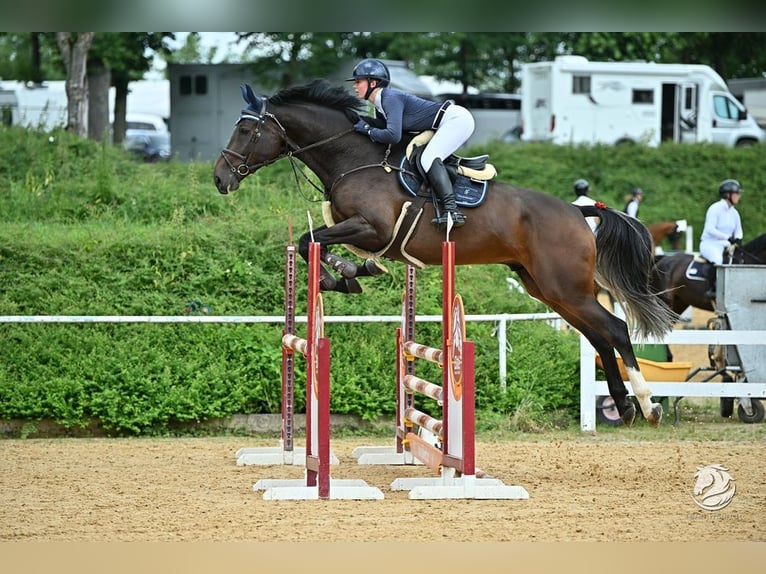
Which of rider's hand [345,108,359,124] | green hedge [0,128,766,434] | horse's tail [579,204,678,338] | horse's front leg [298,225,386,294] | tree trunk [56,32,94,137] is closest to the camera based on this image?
horse's front leg [298,225,386,294]

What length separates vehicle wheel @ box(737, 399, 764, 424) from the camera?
10.5 m

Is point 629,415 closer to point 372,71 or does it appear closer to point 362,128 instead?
point 362,128

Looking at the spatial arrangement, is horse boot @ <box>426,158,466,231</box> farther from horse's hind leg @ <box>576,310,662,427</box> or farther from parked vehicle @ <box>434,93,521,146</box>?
parked vehicle @ <box>434,93,521,146</box>

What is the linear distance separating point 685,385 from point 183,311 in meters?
4.64

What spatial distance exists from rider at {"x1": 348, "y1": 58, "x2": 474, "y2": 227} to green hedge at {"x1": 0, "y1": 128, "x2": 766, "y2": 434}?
3294 millimetres

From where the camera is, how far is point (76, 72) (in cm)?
1725

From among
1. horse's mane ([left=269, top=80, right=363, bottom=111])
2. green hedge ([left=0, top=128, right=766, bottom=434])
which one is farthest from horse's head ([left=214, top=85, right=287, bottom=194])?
green hedge ([left=0, top=128, right=766, bottom=434])

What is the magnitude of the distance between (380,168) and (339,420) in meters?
3.48

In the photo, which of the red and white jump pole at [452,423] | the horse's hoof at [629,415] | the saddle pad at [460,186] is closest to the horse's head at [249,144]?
the saddle pad at [460,186]

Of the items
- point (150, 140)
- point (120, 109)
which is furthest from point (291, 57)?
point (150, 140)

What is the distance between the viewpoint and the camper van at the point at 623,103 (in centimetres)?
2375

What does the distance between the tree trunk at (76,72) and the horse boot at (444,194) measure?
11.4 meters

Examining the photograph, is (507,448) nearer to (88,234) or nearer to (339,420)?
(339,420)

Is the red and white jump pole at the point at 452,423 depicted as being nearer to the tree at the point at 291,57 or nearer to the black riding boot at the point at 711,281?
the black riding boot at the point at 711,281
